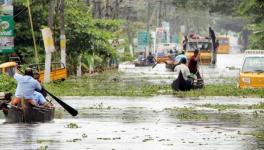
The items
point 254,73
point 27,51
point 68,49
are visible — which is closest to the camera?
point 254,73

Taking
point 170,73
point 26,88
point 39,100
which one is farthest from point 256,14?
point 26,88

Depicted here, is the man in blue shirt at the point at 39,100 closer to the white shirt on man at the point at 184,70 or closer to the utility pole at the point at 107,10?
the white shirt on man at the point at 184,70

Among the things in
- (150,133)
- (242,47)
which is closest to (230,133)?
(150,133)

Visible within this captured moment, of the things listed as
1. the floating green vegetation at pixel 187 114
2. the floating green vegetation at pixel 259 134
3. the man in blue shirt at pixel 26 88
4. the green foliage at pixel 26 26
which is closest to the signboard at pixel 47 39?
the green foliage at pixel 26 26

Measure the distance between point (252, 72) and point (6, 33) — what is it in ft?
37.3

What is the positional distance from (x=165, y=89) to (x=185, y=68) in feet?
9.84

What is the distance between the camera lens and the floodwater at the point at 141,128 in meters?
18.1

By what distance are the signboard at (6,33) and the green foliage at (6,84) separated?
2.86 m

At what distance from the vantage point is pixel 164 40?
441ft

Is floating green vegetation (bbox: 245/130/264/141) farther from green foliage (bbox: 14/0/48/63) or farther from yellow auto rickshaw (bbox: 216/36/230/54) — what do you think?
yellow auto rickshaw (bbox: 216/36/230/54)

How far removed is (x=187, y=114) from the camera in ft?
86.0

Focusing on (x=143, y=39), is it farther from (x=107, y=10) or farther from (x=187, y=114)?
(x=187, y=114)

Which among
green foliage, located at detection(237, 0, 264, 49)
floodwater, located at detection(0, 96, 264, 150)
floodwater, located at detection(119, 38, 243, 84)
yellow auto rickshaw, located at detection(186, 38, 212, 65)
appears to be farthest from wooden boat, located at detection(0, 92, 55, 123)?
yellow auto rickshaw, located at detection(186, 38, 212, 65)

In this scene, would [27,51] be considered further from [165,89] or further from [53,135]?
[53,135]
